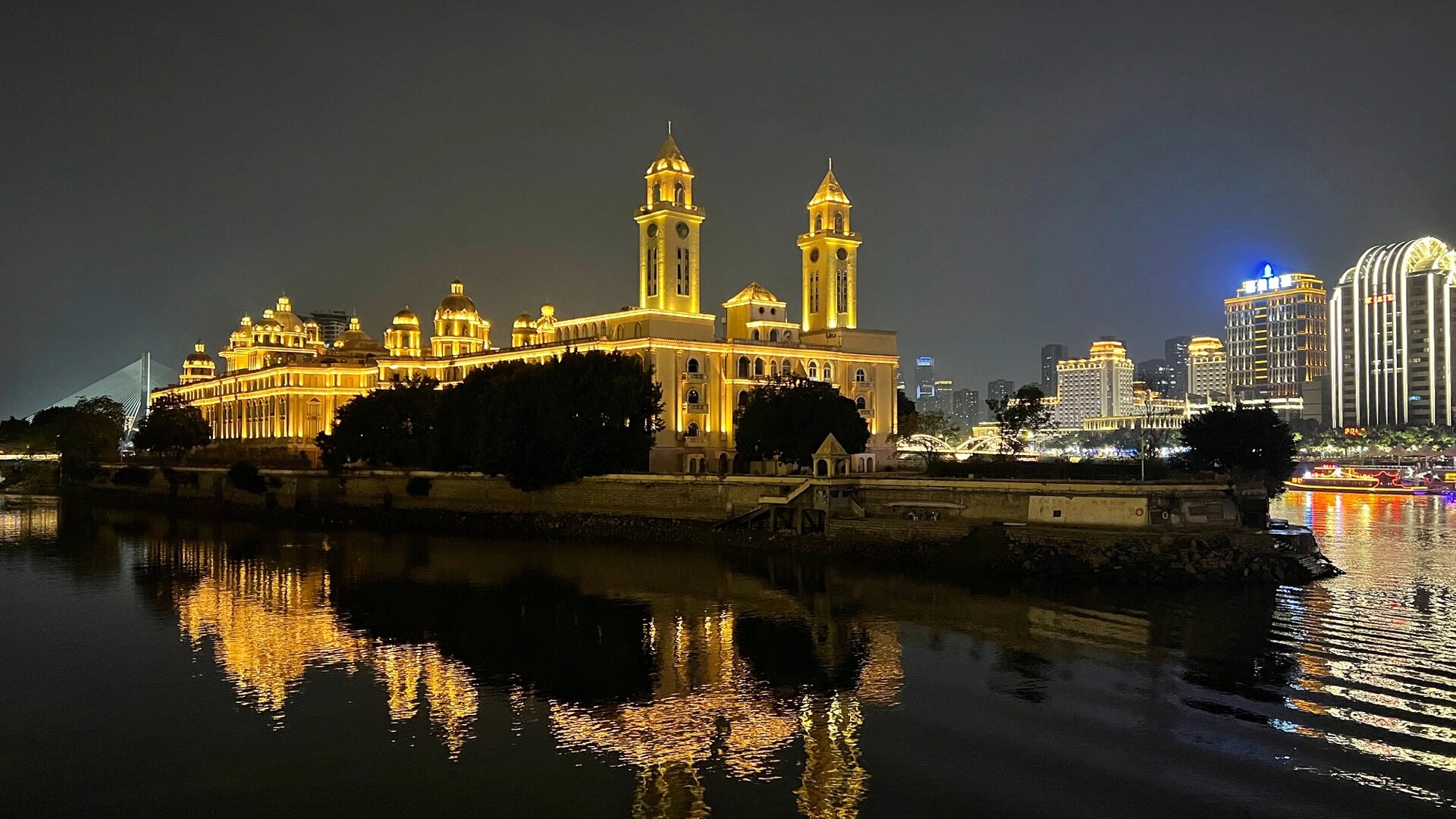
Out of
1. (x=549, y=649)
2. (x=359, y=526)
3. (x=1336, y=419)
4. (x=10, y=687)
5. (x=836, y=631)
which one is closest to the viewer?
(x=10, y=687)

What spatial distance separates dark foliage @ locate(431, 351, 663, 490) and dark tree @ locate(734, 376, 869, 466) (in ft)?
17.5

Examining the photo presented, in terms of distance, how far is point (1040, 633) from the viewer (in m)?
33.3

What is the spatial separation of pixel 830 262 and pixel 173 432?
60.9 meters

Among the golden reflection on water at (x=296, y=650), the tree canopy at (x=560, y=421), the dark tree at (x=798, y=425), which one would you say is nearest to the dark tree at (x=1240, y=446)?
the dark tree at (x=798, y=425)

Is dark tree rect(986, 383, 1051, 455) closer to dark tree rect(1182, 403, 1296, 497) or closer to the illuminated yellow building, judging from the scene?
the illuminated yellow building

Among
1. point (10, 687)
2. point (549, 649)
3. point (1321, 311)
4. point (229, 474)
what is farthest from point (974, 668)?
point (1321, 311)

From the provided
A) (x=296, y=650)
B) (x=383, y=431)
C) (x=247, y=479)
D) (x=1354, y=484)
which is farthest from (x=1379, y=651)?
(x=1354, y=484)

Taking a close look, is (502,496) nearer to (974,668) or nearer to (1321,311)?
(974,668)

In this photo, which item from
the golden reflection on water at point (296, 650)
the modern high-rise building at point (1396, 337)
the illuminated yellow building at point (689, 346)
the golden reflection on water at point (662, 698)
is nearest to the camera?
the golden reflection on water at point (662, 698)

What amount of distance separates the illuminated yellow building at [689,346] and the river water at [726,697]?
92.5 ft

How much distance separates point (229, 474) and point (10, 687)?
194ft

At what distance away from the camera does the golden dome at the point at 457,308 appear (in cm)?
10875

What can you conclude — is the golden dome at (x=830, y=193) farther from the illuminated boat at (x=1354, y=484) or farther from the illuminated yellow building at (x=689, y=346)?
the illuminated boat at (x=1354, y=484)

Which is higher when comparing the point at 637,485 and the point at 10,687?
the point at 637,485
